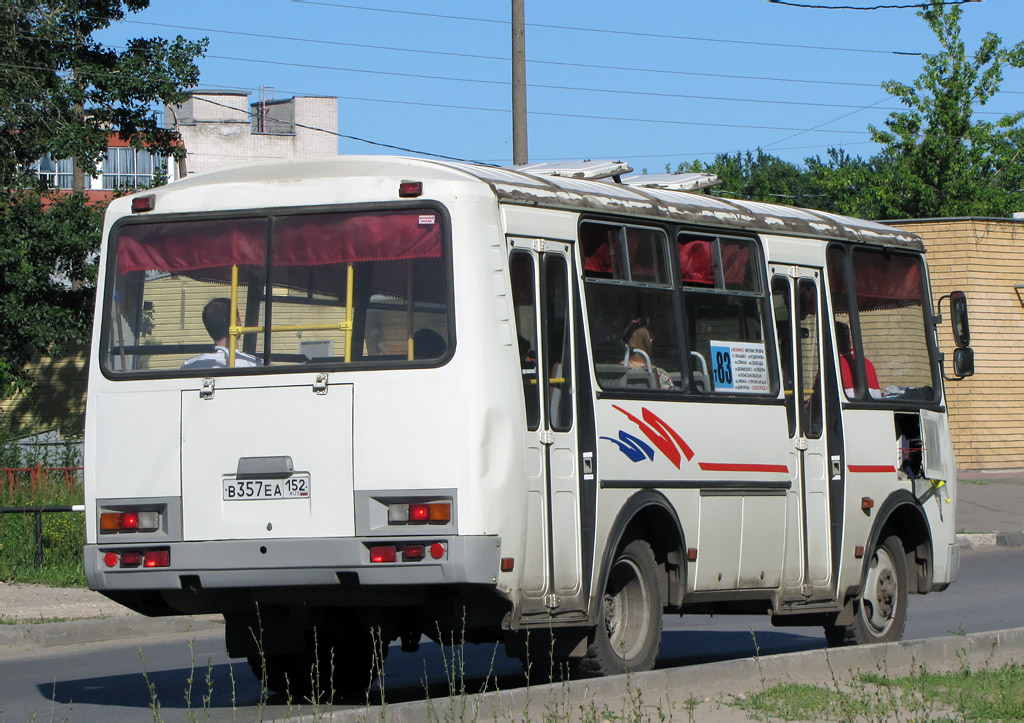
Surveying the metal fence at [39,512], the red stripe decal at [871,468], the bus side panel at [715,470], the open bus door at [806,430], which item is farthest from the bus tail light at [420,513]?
the metal fence at [39,512]

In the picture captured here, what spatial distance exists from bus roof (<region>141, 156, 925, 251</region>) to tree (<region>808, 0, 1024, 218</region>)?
3052 centimetres

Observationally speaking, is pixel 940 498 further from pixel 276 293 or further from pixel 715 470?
Answer: pixel 276 293

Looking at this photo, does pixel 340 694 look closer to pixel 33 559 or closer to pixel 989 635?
pixel 989 635

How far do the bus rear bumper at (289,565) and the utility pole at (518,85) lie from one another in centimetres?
1195

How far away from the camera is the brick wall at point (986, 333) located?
102ft

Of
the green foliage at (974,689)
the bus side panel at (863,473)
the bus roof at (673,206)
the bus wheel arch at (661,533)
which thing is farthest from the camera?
the bus side panel at (863,473)

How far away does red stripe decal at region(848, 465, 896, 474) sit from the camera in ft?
35.9

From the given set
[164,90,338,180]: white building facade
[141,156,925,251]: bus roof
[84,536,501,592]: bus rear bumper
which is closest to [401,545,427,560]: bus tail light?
[84,536,501,592]: bus rear bumper

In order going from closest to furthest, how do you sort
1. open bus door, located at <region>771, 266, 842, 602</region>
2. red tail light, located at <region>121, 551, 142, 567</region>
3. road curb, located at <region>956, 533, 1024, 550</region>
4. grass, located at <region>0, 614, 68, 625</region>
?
1. red tail light, located at <region>121, 551, 142, 567</region>
2. open bus door, located at <region>771, 266, 842, 602</region>
3. grass, located at <region>0, 614, 68, 625</region>
4. road curb, located at <region>956, 533, 1024, 550</region>

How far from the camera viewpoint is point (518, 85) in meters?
19.7

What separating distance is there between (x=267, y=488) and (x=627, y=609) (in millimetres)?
2459

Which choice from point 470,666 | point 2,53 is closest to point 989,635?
point 470,666

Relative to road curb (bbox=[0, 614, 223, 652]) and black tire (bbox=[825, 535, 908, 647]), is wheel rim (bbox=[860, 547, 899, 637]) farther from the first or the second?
road curb (bbox=[0, 614, 223, 652])

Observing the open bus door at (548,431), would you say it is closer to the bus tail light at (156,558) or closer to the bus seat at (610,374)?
the bus seat at (610,374)
